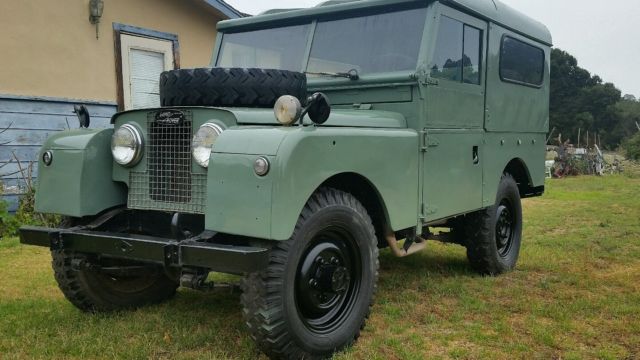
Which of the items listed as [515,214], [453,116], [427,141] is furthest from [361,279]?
[515,214]

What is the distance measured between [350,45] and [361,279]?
1882 millimetres

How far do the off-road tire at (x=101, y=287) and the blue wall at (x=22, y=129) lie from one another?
379cm

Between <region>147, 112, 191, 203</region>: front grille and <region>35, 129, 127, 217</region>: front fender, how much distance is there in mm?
364

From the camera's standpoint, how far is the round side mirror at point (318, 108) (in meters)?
3.25

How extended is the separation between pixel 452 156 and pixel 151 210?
2.36 m

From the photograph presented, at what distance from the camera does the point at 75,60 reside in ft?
25.8

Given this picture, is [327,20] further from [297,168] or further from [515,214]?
[515,214]

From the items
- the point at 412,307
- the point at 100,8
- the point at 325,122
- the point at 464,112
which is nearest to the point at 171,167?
the point at 325,122

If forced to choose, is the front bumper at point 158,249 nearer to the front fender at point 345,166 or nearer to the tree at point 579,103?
the front fender at point 345,166

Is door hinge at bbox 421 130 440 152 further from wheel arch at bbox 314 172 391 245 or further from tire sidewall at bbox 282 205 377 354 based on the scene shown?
tire sidewall at bbox 282 205 377 354

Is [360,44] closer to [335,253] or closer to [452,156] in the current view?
[452,156]

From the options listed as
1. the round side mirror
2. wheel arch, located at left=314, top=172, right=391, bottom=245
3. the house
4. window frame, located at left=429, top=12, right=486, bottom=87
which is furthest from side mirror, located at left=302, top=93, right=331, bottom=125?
the house

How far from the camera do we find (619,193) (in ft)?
46.2

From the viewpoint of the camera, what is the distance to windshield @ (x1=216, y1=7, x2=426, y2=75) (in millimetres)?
4438
